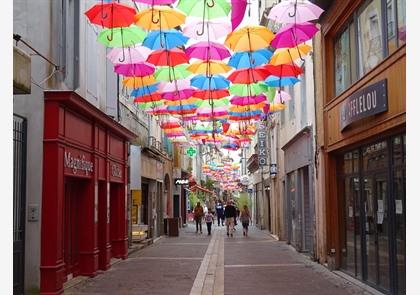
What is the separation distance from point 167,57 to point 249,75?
2.42 metres

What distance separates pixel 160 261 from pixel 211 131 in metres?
12.2

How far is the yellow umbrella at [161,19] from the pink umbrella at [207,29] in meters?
0.78

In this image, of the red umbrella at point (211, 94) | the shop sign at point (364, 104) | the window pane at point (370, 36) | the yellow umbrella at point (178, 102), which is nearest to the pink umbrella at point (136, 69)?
the red umbrella at point (211, 94)

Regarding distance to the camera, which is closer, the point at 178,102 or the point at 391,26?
the point at 391,26

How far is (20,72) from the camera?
23.9 ft

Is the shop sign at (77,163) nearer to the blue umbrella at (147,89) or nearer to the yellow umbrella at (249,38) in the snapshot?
the blue umbrella at (147,89)

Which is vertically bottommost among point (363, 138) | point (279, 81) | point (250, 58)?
point (363, 138)

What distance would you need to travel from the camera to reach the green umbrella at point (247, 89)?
16.7 m

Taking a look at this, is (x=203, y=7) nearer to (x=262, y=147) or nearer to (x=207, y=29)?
(x=207, y=29)

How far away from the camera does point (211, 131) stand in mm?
29547

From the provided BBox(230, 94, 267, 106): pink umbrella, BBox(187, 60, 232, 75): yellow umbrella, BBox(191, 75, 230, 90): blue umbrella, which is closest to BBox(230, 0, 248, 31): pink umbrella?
BBox(187, 60, 232, 75): yellow umbrella

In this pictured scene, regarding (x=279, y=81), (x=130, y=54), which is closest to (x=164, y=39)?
(x=130, y=54)

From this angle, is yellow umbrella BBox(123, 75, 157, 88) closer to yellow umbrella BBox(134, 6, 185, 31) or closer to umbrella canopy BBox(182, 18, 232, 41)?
umbrella canopy BBox(182, 18, 232, 41)

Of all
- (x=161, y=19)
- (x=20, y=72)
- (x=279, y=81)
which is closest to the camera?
(x=20, y=72)
